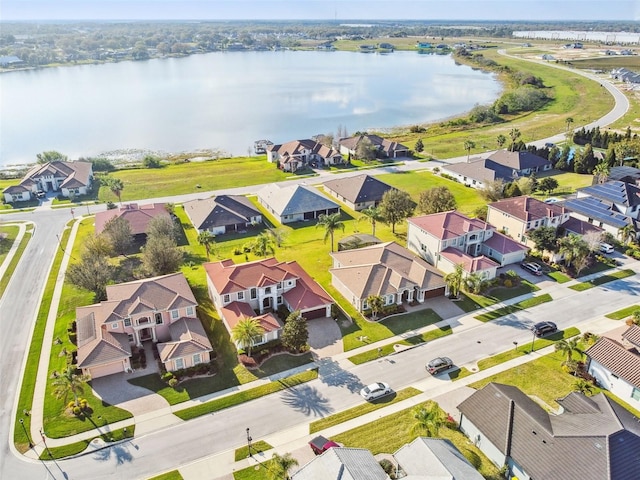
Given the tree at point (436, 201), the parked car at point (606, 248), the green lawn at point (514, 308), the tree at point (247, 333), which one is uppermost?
the tree at point (436, 201)

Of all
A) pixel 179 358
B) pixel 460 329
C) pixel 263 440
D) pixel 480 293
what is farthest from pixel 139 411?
pixel 480 293

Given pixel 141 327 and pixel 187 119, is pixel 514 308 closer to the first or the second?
pixel 141 327

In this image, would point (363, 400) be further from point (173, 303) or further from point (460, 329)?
point (173, 303)

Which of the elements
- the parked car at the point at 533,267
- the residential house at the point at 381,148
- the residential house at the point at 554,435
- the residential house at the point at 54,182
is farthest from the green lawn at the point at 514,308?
the residential house at the point at 54,182

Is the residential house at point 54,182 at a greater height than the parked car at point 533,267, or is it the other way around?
the residential house at point 54,182

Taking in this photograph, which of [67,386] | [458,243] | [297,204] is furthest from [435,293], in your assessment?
[67,386]

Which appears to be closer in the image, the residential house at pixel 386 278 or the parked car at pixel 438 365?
the parked car at pixel 438 365

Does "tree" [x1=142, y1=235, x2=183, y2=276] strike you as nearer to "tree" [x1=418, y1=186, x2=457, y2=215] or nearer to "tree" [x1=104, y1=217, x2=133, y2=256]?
"tree" [x1=104, y1=217, x2=133, y2=256]

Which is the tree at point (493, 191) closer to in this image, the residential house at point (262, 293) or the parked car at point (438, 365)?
the residential house at point (262, 293)
